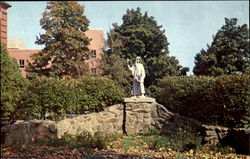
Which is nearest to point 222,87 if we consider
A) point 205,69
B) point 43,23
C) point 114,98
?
point 114,98

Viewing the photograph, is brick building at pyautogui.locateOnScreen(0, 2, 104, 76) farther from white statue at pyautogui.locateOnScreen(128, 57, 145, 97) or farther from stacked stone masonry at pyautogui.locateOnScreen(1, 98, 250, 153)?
white statue at pyautogui.locateOnScreen(128, 57, 145, 97)

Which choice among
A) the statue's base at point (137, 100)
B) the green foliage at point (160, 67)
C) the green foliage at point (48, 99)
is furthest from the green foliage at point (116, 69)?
the green foliage at point (48, 99)

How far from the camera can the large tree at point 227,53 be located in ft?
45.1

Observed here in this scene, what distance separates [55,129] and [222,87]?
4.08 metres

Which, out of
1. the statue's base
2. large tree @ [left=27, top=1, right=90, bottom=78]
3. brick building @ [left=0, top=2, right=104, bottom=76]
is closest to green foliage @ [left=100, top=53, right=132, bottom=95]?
brick building @ [left=0, top=2, right=104, bottom=76]

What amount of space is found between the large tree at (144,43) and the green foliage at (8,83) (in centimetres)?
766

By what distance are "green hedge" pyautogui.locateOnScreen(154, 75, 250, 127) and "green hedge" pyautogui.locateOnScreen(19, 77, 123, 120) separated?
1.65 metres

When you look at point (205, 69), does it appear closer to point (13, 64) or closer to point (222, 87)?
point (222, 87)

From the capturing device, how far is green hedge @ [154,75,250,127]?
263 inches

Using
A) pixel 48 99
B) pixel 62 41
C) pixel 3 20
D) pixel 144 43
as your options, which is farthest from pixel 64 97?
pixel 144 43

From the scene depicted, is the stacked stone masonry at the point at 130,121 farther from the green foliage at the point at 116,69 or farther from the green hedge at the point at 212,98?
the green foliage at the point at 116,69

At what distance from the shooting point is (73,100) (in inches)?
295

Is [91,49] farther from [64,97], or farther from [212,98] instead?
[212,98]

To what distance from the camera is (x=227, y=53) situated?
1427 cm
